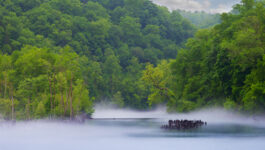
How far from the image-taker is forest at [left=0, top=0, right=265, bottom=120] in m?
63.4

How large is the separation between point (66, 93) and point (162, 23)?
435 ft

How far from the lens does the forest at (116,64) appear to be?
63406 mm

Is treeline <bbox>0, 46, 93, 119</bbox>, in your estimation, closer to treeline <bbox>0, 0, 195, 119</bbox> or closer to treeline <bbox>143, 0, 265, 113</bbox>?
treeline <bbox>0, 0, 195, 119</bbox>

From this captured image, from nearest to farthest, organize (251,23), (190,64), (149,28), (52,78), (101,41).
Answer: (251,23) < (52,78) < (190,64) < (101,41) < (149,28)

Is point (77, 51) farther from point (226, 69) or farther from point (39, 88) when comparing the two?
point (226, 69)

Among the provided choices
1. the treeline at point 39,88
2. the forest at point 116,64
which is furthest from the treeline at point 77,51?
the forest at point 116,64

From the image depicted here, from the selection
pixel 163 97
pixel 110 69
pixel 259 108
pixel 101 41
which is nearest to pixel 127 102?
pixel 110 69

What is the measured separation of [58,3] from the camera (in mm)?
166375

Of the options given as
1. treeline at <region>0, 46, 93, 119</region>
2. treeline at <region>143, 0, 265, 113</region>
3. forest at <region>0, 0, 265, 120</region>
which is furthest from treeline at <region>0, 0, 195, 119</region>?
treeline at <region>143, 0, 265, 113</region>

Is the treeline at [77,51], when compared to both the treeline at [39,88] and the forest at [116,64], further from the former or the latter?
the forest at [116,64]

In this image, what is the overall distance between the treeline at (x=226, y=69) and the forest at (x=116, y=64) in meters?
0.14

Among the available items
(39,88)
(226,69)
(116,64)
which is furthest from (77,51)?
(226,69)

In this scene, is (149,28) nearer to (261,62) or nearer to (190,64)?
(190,64)

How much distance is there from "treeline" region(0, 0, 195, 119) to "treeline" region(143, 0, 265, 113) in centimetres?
1759
